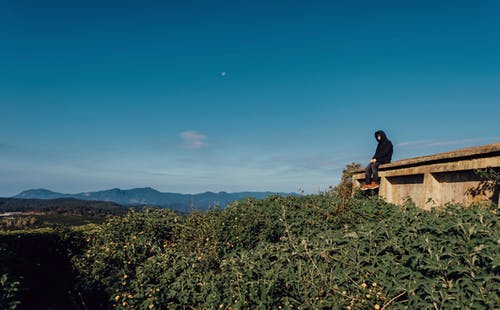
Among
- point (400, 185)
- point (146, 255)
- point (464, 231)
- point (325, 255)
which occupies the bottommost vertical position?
point (146, 255)

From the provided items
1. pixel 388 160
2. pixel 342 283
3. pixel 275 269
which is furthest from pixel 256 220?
pixel 388 160

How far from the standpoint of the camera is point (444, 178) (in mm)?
6758

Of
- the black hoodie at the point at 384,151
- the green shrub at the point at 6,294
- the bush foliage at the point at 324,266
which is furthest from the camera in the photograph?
the black hoodie at the point at 384,151

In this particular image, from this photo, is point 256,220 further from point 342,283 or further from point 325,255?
point 342,283

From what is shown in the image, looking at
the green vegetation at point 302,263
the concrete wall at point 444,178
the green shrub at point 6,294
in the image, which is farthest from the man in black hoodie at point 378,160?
the green shrub at point 6,294

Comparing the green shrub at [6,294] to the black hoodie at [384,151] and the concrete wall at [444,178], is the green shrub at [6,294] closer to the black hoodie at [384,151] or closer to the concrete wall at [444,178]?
the concrete wall at [444,178]

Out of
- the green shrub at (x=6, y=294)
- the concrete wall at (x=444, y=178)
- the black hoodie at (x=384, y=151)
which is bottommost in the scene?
the green shrub at (x=6, y=294)

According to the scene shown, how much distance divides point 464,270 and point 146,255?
5.90 metres

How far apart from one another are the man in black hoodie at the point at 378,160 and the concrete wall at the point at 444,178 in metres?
0.48

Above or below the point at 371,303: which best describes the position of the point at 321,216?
above

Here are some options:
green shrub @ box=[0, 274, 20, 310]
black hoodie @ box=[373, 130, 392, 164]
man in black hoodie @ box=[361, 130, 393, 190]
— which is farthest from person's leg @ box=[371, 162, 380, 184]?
green shrub @ box=[0, 274, 20, 310]

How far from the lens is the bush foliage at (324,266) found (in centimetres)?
360

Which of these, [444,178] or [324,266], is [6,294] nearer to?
[324,266]

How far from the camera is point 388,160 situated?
34.2 feet
